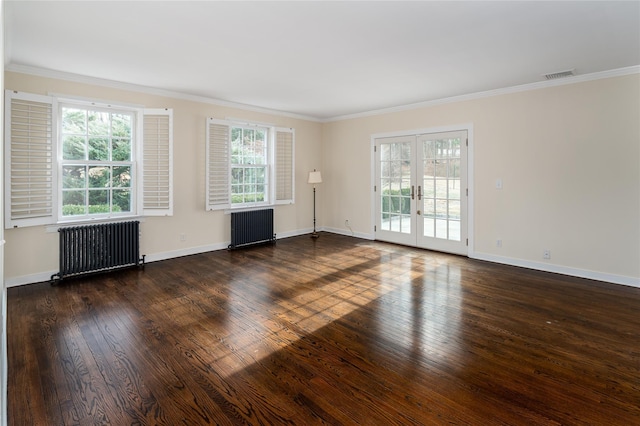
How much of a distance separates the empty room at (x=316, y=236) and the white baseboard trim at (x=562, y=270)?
30 millimetres

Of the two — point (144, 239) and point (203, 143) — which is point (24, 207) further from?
point (203, 143)

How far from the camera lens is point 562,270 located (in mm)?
4621

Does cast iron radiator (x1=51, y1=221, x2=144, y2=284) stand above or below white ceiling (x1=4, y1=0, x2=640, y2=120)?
below

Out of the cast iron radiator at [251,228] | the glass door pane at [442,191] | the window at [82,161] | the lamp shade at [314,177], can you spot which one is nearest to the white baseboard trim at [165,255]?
the cast iron radiator at [251,228]

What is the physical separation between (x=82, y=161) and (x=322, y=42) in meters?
3.55

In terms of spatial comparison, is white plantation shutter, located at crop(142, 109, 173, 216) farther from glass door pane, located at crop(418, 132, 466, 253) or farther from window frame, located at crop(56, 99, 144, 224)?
glass door pane, located at crop(418, 132, 466, 253)

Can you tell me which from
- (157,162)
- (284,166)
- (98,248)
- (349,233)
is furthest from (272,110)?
(98,248)

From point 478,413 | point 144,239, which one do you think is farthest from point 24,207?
point 478,413

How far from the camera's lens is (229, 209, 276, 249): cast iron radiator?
6098mm

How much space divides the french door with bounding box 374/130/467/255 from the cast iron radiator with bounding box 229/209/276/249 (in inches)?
86.3

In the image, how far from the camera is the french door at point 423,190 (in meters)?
5.62

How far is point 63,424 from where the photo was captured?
6.14 ft

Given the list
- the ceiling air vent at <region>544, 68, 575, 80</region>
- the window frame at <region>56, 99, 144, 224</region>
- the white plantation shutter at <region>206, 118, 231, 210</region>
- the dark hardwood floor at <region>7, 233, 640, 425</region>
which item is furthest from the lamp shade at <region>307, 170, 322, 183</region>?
the ceiling air vent at <region>544, 68, 575, 80</region>

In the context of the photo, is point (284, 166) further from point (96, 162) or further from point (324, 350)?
point (324, 350)
